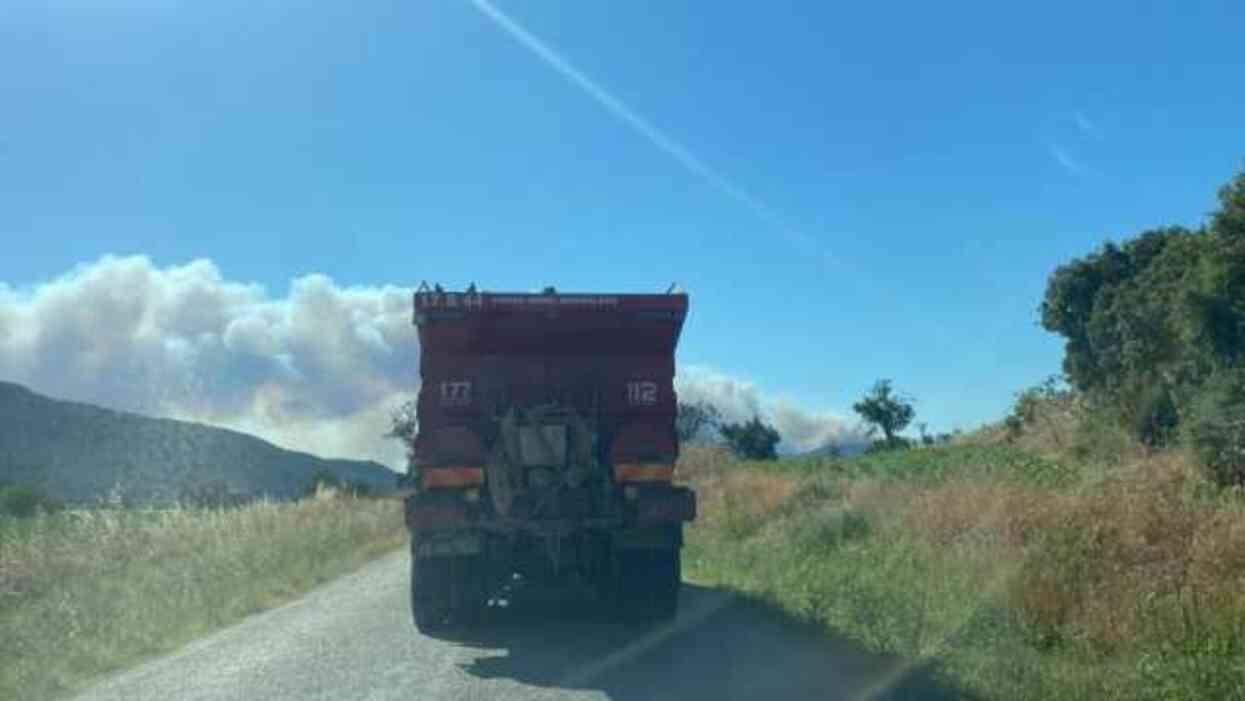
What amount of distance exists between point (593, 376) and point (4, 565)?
479 inches

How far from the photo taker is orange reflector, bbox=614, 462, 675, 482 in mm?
15344

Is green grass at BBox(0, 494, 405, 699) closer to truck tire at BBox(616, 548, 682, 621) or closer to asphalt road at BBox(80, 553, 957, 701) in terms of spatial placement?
asphalt road at BBox(80, 553, 957, 701)

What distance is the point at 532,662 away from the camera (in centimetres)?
1318

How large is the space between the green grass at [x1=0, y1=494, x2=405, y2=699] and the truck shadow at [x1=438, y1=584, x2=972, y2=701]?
3880mm

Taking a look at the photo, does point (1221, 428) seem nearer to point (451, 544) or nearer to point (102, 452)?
point (451, 544)

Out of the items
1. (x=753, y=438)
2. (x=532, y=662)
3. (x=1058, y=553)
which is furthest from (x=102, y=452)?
(x=1058, y=553)

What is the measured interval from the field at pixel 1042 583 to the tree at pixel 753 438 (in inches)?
2913

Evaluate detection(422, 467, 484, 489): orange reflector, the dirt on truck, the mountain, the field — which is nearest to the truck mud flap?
the dirt on truck

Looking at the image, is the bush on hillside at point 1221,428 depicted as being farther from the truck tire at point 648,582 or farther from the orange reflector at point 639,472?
the orange reflector at point 639,472

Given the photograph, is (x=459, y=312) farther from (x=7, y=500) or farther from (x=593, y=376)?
(x=7, y=500)

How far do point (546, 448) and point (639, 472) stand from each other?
1.02 meters

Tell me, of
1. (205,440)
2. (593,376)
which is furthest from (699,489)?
(205,440)

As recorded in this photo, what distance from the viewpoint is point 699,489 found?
125 feet

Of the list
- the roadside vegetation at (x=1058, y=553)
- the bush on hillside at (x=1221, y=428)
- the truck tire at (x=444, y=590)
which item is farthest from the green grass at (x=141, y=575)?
the bush on hillside at (x=1221, y=428)
